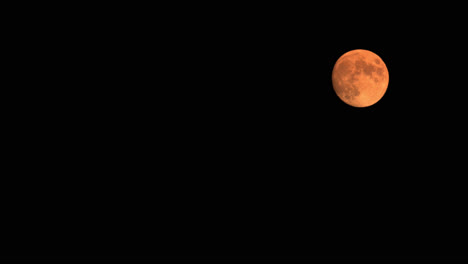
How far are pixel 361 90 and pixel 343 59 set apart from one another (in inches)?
17.4

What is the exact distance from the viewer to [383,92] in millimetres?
3492

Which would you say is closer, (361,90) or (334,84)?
(361,90)

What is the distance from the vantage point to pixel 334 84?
3.60 metres

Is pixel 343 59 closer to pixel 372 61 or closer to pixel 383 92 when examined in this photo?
pixel 372 61

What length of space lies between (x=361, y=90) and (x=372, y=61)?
38 cm

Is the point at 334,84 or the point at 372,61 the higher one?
the point at 372,61

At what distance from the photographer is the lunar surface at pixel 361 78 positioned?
337 centimetres

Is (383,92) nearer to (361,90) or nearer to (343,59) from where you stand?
(361,90)

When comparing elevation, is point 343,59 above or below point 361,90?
above

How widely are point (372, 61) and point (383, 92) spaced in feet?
1.23

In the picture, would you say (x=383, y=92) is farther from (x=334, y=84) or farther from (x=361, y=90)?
(x=334, y=84)

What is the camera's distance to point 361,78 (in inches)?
132

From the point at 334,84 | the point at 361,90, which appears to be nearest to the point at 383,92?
the point at 361,90

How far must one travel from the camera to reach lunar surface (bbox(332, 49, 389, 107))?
132 inches
